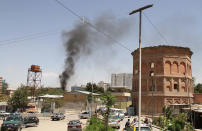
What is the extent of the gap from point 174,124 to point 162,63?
23527 mm

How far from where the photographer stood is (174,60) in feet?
147

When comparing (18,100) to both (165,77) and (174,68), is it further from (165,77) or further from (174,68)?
(174,68)

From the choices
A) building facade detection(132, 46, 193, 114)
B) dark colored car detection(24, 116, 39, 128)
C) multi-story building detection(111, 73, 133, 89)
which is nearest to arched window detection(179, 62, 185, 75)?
building facade detection(132, 46, 193, 114)

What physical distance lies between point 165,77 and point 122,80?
147785 millimetres

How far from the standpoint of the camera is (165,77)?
1720 inches

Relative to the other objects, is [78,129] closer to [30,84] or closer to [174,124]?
[174,124]

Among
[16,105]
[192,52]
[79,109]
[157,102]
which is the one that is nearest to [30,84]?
[16,105]

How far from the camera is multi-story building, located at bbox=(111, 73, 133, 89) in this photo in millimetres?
188500

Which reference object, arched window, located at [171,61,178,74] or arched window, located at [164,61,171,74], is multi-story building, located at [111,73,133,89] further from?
arched window, located at [164,61,171,74]

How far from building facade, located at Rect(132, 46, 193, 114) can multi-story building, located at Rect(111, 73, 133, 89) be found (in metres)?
142

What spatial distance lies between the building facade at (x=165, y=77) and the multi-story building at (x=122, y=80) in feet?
467

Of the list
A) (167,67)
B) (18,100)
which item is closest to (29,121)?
(18,100)

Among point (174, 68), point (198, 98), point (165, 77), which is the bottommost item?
point (198, 98)

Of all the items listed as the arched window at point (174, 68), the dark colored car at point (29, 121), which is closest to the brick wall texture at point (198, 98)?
the arched window at point (174, 68)
